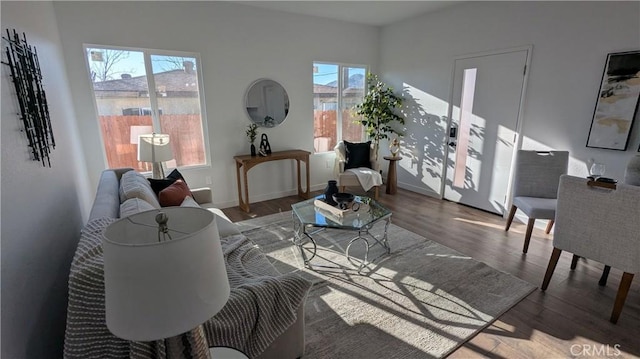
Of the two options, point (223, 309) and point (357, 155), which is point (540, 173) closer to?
point (357, 155)

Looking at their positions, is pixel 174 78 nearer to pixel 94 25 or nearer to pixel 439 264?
pixel 94 25

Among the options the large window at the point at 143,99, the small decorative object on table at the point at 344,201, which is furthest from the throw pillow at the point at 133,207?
the large window at the point at 143,99

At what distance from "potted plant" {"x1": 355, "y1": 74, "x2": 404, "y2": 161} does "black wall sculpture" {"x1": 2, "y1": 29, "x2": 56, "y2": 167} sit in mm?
3836

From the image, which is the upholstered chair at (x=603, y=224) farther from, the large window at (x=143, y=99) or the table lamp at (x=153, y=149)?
the large window at (x=143, y=99)

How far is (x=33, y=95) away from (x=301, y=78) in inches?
132

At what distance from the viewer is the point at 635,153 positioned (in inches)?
105

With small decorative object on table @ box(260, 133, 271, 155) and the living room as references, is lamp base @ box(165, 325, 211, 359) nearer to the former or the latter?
the living room

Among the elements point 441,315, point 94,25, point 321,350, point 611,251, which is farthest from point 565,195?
point 94,25

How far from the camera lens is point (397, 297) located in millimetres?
2205

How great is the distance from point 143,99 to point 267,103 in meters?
1.54

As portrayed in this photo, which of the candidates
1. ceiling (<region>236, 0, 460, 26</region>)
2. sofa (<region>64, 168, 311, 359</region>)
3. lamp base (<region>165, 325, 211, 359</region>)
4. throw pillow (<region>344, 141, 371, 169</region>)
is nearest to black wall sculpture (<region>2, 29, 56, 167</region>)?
sofa (<region>64, 168, 311, 359</region>)

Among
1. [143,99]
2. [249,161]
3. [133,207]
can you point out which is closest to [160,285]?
[133,207]

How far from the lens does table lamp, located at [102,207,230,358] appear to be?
2.27 feet

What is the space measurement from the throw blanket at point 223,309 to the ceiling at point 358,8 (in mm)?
3341
